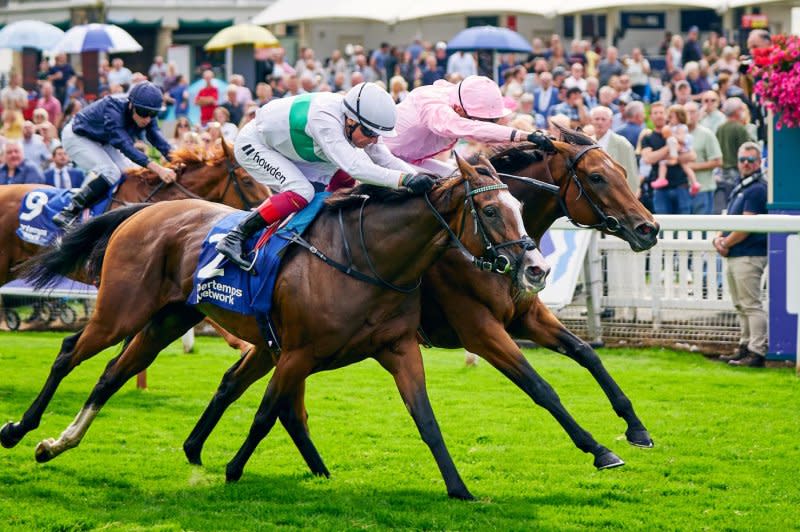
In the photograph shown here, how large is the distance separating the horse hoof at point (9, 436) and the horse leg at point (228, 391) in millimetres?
928

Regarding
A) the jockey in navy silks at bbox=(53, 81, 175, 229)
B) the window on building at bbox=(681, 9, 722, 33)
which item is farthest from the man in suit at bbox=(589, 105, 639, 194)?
the window on building at bbox=(681, 9, 722, 33)

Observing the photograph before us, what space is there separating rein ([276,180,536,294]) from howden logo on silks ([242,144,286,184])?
38 cm

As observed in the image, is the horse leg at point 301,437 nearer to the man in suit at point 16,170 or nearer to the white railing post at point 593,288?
the white railing post at point 593,288

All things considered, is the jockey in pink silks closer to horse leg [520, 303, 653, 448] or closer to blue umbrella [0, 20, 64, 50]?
horse leg [520, 303, 653, 448]

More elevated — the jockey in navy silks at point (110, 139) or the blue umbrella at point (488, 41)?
the blue umbrella at point (488, 41)

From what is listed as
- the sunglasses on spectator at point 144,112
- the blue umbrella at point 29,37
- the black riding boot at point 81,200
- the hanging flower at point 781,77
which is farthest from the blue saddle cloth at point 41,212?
the blue umbrella at point 29,37

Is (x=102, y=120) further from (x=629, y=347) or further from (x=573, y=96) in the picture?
(x=573, y=96)

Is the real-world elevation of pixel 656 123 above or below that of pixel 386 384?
above

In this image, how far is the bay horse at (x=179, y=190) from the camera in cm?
1023

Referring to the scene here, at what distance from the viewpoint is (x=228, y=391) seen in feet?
24.3

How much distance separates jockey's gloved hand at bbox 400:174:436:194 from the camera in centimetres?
646

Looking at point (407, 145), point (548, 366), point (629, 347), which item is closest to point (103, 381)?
point (407, 145)

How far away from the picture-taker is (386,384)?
1018 centimetres

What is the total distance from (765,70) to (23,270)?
563cm
